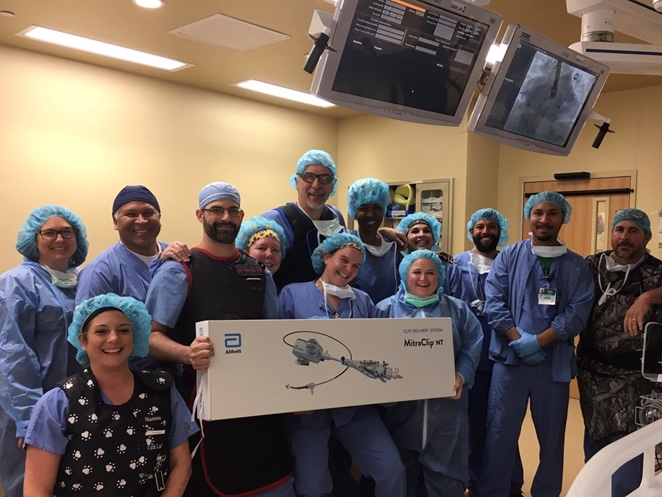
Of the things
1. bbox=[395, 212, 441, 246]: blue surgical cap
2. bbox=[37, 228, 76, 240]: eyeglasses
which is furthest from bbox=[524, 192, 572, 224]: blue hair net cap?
bbox=[37, 228, 76, 240]: eyeglasses

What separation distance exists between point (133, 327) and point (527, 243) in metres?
2.37

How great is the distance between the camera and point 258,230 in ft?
9.60

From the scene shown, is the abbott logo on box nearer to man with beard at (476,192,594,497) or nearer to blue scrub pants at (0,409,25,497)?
blue scrub pants at (0,409,25,497)

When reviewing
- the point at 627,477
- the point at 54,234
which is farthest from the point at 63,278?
the point at 627,477

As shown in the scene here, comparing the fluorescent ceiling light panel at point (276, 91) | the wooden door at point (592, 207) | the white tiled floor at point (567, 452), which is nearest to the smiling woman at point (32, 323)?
the white tiled floor at point (567, 452)

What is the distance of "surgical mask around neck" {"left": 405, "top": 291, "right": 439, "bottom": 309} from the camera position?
9.66 ft

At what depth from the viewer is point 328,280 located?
2.79 metres

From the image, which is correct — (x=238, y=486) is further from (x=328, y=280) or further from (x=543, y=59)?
(x=543, y=59)

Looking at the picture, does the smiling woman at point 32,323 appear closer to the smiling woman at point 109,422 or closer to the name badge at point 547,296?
the smiling woman at point 109,422

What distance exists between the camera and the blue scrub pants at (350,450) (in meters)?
2.56

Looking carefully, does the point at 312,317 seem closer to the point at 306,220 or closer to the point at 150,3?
the point at 306,220

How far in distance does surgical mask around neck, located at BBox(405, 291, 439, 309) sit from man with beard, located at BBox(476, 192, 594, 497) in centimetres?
57

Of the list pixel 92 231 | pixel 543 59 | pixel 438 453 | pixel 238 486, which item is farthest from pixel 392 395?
pixel 92 231

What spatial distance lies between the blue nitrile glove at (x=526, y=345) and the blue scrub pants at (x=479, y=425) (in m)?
0.39
